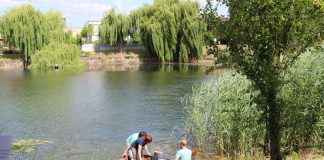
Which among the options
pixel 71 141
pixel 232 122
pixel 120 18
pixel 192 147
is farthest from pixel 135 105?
pixel 120 18

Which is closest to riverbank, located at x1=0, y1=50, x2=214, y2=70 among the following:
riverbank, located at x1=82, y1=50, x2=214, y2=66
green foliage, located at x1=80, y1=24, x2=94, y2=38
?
riverbank, located at x1=82, y1=50, x2=214, y2=66

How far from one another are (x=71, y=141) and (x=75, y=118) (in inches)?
178

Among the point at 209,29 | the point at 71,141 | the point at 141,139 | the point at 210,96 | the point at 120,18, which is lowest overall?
the point at 71,141

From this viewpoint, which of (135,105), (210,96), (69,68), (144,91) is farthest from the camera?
(69,68)

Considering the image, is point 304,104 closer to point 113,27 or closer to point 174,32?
point 174,32

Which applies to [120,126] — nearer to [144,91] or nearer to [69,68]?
[144,91]

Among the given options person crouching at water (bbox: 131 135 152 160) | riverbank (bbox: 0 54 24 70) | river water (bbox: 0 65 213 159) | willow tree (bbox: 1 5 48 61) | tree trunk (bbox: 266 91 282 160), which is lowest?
river water (bbox: 0 65 213 159)

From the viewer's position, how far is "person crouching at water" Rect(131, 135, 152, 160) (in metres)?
10.1

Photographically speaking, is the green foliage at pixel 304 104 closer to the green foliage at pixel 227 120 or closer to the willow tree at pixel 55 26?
the green foliage at pixel 227 120

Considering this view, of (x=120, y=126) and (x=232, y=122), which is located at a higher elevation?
(x=232, y=122)

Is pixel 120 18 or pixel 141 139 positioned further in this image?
pixel 120 18

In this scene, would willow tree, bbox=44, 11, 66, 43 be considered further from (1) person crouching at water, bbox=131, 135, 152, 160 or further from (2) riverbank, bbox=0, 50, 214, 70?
(1) person crouching at water, bbox=131, 135, 152, 160

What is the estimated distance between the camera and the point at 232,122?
36.4 ft

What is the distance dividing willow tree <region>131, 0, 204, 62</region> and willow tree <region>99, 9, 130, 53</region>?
4.85 metres
